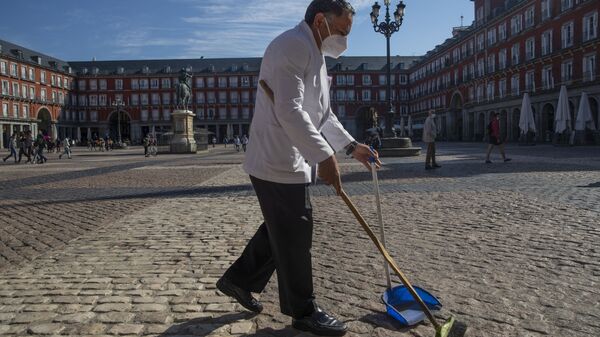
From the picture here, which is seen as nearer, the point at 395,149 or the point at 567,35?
the point at 395,149

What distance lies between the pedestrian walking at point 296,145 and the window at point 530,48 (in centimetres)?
4716

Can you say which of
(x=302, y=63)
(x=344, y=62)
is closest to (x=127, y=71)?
(x=344, y=62)

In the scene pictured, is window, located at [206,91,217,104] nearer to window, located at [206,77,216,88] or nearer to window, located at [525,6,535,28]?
window, located at [206,77,216,88]

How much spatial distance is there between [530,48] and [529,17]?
2.76 metres

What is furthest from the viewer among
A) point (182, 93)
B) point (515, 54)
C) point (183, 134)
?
point (515, 54)

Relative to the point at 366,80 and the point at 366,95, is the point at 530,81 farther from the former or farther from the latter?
the point at 366,80

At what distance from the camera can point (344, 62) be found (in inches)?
3575

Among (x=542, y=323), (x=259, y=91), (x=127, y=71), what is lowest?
(x=542, y=323)

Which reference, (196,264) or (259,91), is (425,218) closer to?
(196,264)

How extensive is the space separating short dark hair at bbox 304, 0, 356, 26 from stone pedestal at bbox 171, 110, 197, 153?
90.1 feet

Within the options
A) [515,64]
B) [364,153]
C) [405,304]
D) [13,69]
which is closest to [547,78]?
[515,64]

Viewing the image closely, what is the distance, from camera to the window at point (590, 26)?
115 feet

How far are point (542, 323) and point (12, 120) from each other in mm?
72745

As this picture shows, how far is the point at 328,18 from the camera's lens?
8.12 ft
